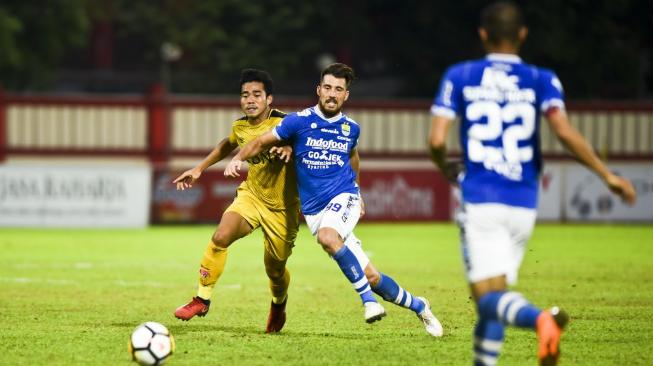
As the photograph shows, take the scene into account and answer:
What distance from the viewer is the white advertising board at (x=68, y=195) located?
2378 centimetres

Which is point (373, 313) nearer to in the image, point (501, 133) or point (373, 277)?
point (373, 277)

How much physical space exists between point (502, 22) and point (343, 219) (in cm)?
311

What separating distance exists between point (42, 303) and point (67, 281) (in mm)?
2459

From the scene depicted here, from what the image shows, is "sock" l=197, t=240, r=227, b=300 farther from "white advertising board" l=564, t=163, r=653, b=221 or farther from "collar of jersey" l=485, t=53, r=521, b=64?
"white advertising board" l=564, t=163, r=653, b=221

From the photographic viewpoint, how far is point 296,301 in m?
12.6

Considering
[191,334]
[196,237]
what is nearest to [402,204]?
[196,237]

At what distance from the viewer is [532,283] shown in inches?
576

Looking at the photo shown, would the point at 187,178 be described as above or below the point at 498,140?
below

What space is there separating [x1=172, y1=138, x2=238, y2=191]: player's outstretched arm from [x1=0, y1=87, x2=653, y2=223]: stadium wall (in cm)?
2005

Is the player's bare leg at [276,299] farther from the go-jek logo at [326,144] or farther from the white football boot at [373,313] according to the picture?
the white football boot at [373,313]

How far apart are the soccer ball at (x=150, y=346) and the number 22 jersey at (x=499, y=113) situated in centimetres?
237

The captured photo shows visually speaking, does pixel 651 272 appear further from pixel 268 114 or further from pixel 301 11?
pixel 301 11

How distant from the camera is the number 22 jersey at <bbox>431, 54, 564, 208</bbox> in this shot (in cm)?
676

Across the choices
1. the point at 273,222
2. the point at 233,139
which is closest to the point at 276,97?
the point at 233,139
